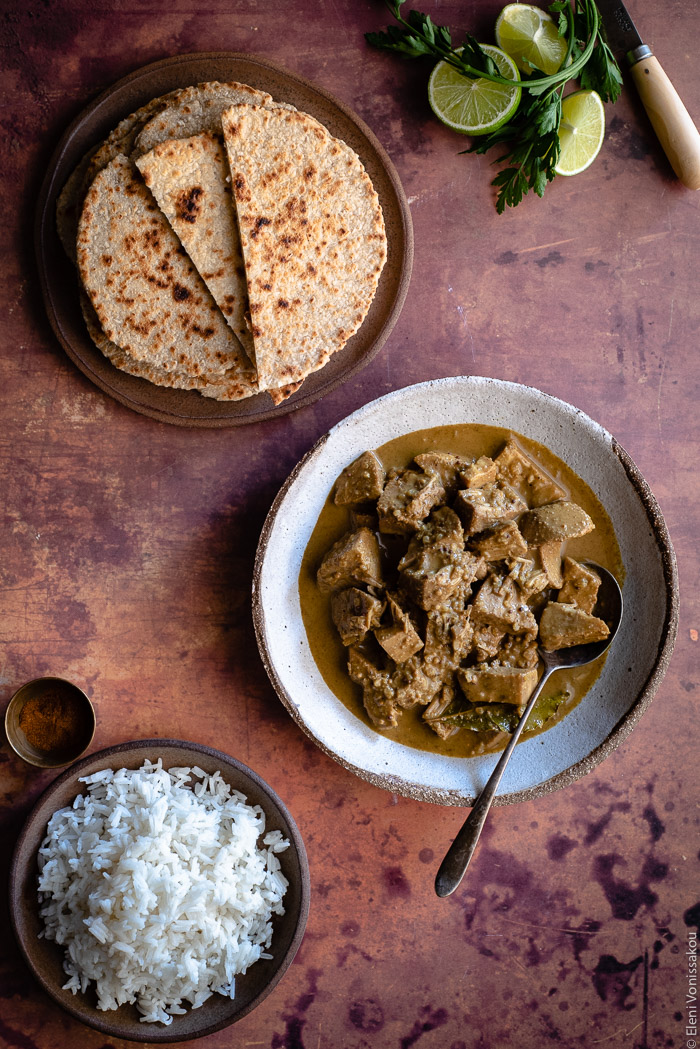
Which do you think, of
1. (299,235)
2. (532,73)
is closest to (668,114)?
(532,73)

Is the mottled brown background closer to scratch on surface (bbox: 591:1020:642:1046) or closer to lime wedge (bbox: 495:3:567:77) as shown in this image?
scratch on surface (bbox: 591:1020:642:1046)

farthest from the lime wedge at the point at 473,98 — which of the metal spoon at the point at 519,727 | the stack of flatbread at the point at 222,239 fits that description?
the metal spoon at the point at 519,727

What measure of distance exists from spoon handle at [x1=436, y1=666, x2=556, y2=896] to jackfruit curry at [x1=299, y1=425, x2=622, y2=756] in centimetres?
11

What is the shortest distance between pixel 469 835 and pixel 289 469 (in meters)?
1.60

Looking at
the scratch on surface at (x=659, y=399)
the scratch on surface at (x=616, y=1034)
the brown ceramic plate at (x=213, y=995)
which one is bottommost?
the scratch on surface at (x=616, y=1034)

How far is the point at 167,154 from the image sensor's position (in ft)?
8.29

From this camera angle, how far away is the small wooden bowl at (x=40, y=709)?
2697 mm

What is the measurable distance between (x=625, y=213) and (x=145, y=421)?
7.46ft

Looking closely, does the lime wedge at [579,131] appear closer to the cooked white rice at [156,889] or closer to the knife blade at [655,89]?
the knife blade at [655,89]

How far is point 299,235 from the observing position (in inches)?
104

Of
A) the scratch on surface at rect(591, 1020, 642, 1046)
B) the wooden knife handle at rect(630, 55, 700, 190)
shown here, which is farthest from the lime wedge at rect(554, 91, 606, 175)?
the scratch on surface at rect(591, 1020, 642, 1046)

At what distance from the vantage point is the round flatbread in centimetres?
259

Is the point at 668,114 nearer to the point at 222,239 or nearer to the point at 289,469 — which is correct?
the point at 222,239

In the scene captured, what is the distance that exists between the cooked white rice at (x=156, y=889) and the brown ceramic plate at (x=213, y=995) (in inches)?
1.4
